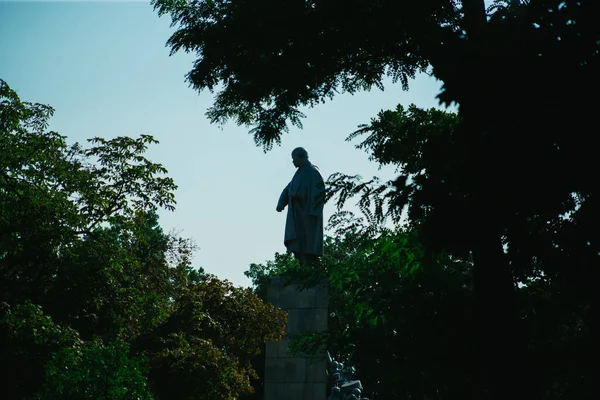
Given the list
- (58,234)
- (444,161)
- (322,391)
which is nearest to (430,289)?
(322,391)

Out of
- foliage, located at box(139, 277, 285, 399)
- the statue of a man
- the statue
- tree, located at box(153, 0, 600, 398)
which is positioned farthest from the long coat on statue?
foliage, located at box(139, 277, 285, 399)

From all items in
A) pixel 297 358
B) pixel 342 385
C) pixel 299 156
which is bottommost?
pixel 297 358

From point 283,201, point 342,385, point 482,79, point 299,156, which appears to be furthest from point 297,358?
point 482,79

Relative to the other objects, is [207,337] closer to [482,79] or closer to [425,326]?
[425,326]

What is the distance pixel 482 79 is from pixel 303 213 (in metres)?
7.42

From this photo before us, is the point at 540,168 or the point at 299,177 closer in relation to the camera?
the point at 540,168

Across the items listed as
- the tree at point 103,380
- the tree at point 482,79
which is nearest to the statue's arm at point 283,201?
the tree at point 482,79

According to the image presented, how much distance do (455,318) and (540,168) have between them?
404cm

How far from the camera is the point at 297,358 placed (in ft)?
43.2

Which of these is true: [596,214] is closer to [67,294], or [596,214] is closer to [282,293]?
[282,293]

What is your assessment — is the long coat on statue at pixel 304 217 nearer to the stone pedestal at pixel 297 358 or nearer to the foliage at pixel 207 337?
the stone pedestal at pixel 297 358

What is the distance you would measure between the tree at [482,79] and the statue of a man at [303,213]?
2.87 m

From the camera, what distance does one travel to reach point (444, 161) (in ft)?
24.3

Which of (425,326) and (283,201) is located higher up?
(283,201)
